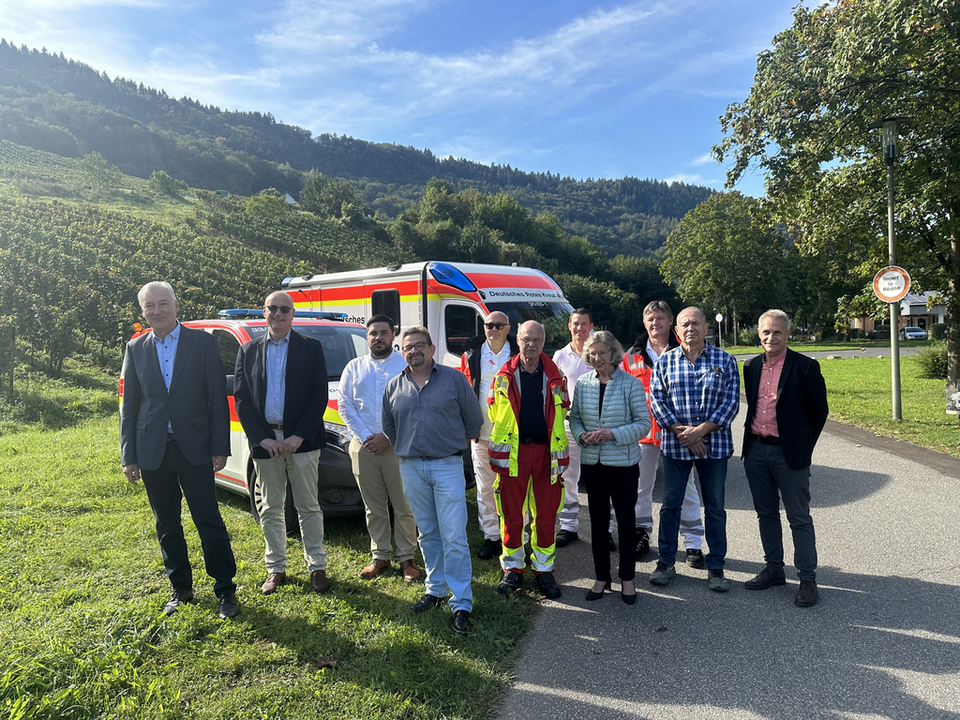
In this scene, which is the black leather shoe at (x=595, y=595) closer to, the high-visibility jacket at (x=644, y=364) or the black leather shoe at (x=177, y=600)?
the high-visibility jacket at (x=644, y=364)

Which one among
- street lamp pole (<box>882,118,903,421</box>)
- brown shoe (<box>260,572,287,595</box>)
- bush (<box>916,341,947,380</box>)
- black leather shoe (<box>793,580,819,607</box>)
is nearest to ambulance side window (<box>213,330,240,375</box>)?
brown shoe (<box>260,572,287,595</box>)

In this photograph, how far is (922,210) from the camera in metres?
12.8

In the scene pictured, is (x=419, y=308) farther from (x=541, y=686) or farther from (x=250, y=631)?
(x=541, y=686)

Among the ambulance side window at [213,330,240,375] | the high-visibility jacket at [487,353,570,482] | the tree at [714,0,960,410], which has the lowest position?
the high-visibility jacket at [487,353,570,482]

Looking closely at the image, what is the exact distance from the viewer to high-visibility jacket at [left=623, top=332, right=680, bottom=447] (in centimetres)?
504

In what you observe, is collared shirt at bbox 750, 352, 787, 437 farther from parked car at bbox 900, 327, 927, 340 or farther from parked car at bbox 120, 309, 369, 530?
parked car at bbox 900, 327, 927, 340

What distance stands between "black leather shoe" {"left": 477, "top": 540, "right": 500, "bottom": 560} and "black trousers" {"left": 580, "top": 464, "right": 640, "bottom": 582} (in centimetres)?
106

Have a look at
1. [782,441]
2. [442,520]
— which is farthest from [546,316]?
[442,520]

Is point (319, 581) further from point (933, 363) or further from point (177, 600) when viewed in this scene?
point (933, 363)

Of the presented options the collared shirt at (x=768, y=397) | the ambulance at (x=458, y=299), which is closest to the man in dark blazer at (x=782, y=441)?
the collared shirt at (x=768, y=397)

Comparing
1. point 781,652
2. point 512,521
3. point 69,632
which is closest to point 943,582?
point 781,652

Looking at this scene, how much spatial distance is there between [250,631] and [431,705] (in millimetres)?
1412

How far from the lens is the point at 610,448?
4.12m

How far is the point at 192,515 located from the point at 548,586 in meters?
2.45
